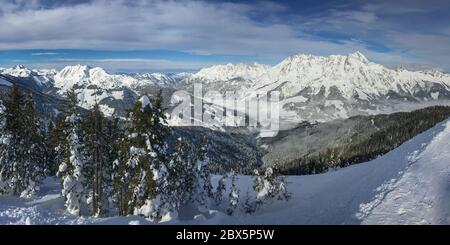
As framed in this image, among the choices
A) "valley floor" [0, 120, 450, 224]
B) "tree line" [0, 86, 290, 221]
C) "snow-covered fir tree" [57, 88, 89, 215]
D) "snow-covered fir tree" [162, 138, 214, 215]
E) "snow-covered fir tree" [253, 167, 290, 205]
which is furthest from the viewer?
"snow-covered fir tree" [253, 167, 290, 205]

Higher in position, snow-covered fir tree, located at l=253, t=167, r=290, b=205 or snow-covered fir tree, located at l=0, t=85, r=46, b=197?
snow-covered fir tree, located at l=0, t=85, r=46, b=197

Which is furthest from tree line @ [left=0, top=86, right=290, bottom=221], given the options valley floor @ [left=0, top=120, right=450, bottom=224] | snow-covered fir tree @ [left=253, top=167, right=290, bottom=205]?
snow-covered fir tree @ [left=253, top=167, right=290, bottom=205]

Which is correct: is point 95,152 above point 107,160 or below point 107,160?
above

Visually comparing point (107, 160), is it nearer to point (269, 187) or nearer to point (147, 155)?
point (147, 155)

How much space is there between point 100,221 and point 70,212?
689 inches

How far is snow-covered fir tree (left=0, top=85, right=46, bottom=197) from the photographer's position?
43875 millimetres

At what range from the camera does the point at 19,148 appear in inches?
1777

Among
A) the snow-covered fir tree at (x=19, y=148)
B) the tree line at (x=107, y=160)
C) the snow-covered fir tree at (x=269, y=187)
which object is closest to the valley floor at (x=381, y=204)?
the tree line at (x=107, y=160)

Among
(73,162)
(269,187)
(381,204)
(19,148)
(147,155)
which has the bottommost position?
(269,187)

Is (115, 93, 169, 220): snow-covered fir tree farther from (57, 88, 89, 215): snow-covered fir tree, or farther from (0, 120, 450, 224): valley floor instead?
(57, 88, 89, 215): snow-covered fir tree

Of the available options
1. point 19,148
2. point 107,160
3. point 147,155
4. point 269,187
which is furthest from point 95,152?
point 269,187

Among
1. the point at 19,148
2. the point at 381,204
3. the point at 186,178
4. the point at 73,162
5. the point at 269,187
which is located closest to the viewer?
the point at 381,204
